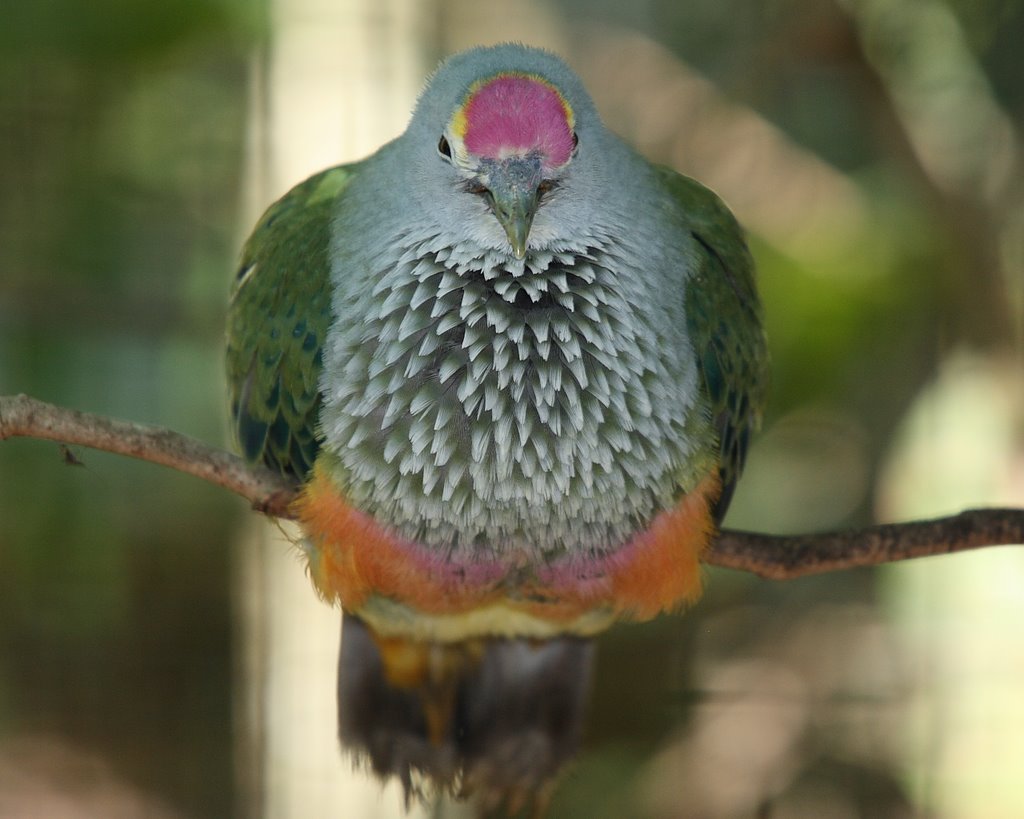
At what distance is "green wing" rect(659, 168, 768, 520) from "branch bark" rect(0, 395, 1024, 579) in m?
0.10

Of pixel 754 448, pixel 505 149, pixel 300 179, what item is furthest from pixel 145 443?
pixel 754 448

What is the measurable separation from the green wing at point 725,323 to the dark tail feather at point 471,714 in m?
0.41

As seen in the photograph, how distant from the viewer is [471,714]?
1.86 m

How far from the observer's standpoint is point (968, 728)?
9.64 ft

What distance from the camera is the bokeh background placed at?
2824 millimetres

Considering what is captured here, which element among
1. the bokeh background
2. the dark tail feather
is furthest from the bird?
the bokeh background

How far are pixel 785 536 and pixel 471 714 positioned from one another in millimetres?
612

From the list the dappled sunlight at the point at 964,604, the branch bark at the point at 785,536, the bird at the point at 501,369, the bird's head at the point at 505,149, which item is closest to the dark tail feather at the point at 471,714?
the bird at the point at 501,369

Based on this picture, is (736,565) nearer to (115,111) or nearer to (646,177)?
(646,177)

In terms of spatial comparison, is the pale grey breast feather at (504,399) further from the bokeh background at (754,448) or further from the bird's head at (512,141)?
the bokeh background at (754,448)

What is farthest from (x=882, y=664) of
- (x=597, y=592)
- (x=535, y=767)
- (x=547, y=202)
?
(x=547, y=202)

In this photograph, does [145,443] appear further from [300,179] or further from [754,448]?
[754,448]

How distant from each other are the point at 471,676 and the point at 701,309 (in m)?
0.72

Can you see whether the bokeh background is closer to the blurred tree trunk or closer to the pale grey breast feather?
the blurred tree trunk
